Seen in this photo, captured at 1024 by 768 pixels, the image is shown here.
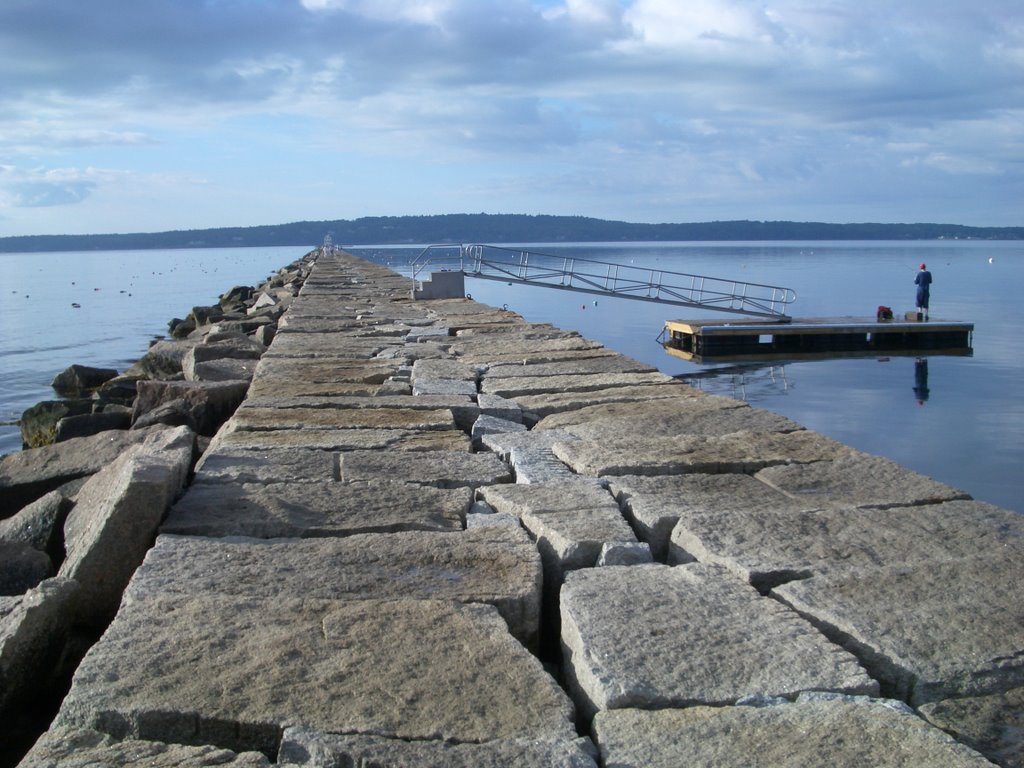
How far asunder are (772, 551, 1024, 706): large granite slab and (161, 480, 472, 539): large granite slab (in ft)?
3.73

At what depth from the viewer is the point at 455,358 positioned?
6691 mm

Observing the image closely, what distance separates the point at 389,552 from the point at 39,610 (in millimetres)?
868

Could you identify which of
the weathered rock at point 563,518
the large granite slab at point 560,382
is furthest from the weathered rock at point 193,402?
the weathered rock at point 563,518

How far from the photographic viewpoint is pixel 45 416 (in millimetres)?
8078

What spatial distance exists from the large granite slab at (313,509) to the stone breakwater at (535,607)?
1 cm

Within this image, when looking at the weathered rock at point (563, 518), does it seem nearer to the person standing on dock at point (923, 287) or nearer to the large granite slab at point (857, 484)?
the large granite slab at point (857, 484)

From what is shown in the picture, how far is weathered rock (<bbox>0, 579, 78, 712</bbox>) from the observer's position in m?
2.19

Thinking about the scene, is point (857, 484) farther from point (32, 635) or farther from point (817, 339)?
point (817, 339)

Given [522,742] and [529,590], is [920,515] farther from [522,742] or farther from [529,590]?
[522,742]

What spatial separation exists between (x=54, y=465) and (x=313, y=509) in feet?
7.29

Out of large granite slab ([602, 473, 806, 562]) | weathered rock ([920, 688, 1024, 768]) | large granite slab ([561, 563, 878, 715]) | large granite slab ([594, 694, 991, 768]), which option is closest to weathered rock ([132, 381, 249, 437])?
large granite slab ([602, 473, 806, 562])

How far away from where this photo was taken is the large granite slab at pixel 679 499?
2887 mm

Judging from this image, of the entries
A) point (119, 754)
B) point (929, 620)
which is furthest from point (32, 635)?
point (929, 620)

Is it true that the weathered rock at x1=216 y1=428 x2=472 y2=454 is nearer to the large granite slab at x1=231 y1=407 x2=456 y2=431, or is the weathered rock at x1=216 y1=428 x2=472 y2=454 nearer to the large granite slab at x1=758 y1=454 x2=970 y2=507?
the large granite slab at x1=231 y1=407 x2=456 y2=431
